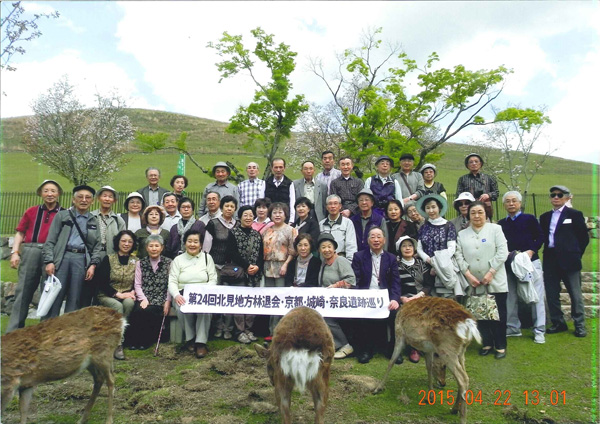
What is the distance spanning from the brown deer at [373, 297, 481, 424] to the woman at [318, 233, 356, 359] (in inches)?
53.0

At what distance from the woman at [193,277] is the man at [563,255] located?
21.1 feet

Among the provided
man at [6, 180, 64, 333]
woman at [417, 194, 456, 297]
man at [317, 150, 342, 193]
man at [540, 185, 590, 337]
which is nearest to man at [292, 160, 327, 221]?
man at [317, 150, 342, 193]

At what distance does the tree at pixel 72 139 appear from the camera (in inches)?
816

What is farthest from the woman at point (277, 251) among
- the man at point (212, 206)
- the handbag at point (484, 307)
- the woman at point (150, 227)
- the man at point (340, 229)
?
the handbag at point (484, 307)

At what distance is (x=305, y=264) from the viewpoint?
279 inches

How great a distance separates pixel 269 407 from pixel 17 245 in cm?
514

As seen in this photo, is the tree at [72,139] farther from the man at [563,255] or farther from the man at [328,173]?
the man at [563,255]

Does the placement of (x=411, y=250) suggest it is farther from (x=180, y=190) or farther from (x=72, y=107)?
(x=72, y=107)

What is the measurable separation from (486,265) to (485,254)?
0.59 ft

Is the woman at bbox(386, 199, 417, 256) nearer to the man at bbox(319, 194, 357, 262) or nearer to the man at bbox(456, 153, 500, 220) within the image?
the man at bbox(319, 194, 357, 262)

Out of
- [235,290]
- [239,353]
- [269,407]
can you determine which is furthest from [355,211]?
[269,407]

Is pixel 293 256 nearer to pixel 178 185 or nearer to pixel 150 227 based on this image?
pixel 150 227

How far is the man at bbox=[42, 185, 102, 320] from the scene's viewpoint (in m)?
6.56

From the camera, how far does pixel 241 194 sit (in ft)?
30.0
